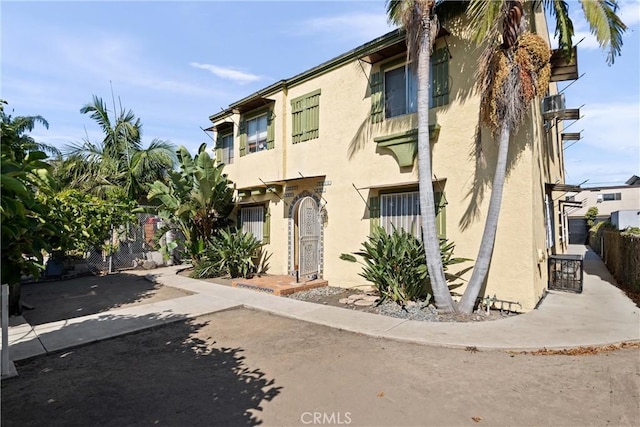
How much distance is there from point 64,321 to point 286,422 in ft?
20.6

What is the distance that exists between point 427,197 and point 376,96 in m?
3.92

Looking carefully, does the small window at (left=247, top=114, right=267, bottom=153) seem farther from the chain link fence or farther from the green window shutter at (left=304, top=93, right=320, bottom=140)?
the chain link fence

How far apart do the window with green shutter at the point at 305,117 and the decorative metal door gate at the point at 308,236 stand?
2178 mm

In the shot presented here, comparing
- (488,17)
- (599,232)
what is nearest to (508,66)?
(488,17)

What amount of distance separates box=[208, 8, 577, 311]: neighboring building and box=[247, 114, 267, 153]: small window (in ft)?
0.13

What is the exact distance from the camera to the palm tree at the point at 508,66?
657 cm

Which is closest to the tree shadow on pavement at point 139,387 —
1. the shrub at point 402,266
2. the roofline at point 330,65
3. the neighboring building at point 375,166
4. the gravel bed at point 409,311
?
the gravel bed at point 409,311

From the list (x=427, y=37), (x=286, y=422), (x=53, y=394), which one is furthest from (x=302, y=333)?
(x=427, y=37)

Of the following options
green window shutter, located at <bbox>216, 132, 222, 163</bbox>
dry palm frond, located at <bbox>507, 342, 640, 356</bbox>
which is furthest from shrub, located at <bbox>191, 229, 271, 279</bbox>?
dry palm frond, located at <bbox>507, 342, 640, 356</bbox>

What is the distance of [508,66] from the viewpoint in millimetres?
6797

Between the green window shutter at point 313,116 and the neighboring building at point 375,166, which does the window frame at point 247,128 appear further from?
the green window shutter at point 313,116

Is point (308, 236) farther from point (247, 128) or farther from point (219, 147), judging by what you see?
point (219, 147)

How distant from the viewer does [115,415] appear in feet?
12.0

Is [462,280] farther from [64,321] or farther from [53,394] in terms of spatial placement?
[64,321]
